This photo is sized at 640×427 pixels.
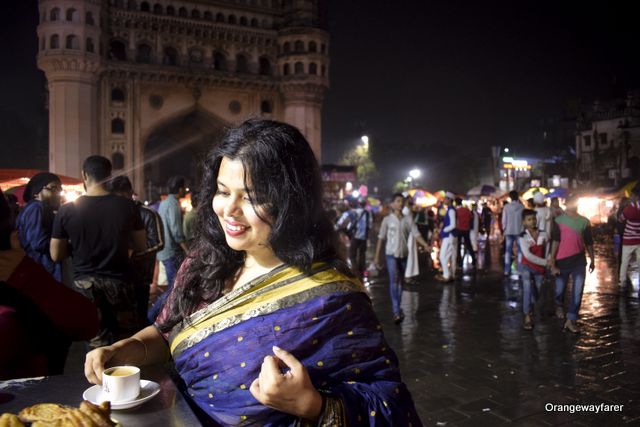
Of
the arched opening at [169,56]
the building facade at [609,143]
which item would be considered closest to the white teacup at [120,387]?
the arched opening at [169,56]

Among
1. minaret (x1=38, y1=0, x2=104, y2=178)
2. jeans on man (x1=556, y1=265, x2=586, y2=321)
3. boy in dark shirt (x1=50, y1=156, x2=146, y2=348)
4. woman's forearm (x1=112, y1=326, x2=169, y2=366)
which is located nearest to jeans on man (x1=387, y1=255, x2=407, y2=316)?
jeans on man (x1=556, y1=265, x2=586, y2=321)

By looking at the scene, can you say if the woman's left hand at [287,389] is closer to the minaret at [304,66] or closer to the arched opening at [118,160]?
the arched opening at [118,160]

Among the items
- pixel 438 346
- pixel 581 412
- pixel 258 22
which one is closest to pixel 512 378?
pixel 581 412

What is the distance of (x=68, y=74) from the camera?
3086 cm

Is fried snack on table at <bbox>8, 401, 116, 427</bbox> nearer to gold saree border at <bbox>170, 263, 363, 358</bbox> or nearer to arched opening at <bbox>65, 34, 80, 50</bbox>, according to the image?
gold saree border at <bbox>170, 263, 363, 358</bbox>

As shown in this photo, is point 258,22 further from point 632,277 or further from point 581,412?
point 581,412

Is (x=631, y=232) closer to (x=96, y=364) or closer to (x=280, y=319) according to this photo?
(x=280, y=319)

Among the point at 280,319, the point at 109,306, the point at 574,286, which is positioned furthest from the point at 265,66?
the point at 280,319

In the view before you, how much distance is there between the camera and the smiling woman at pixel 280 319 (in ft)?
5.15

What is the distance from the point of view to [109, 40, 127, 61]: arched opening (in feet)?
117

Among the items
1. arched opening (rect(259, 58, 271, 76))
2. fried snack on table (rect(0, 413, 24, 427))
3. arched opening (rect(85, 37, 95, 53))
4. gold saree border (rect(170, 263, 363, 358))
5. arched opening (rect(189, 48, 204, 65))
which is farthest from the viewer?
arched opening (rect(259, 58, 271, 76))

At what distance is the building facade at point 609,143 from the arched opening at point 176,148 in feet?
113

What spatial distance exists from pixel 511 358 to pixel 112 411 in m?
4.91

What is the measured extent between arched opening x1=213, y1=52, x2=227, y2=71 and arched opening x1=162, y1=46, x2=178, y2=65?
2.94m
